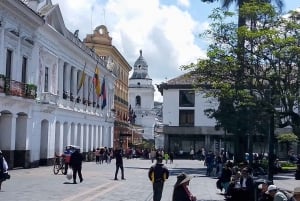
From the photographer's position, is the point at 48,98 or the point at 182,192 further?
the point at 48,98

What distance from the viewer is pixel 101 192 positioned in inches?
845

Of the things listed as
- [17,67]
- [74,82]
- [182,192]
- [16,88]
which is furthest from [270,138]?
[74,82]

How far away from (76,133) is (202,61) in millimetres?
33728

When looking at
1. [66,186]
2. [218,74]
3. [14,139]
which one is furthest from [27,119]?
[218,74]

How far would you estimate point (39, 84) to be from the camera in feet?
125

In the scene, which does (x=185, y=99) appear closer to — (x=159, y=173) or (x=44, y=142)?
(x=44, y=142)

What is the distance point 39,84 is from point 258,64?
77.6ft

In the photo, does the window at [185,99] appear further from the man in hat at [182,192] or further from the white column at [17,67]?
the man in hat at [182,192]

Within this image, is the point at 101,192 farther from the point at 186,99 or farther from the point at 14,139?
the point at 186,99

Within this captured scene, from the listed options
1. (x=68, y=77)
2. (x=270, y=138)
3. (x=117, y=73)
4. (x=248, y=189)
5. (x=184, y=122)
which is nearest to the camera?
(x=270, y=138)

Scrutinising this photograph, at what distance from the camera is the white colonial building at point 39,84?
32406mm

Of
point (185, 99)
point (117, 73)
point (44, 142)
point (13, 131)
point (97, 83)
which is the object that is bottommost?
point (44, 142)

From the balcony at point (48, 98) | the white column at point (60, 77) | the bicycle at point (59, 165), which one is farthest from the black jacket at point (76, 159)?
the white column at point (60, 77)

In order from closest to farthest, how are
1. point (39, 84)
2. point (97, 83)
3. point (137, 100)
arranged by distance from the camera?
point (39, 84) → point (97, 83) → point (137, 100)
